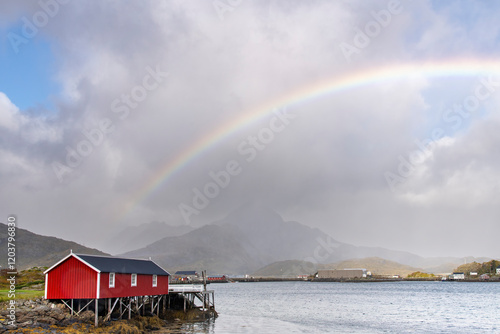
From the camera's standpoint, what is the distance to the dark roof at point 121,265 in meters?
48.1

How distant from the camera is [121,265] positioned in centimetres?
5272

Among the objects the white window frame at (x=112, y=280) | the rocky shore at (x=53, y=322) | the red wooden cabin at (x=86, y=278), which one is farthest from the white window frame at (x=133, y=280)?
the rocky shore at (x=53, y=322)

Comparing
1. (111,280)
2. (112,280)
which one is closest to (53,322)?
(111,280)

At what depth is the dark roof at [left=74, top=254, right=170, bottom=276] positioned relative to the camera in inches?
1892

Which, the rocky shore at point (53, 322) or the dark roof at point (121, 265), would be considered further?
the dark roof at point (121, 265)

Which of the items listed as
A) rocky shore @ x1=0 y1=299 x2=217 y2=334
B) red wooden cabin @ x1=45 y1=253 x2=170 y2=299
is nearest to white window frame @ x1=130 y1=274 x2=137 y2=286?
red wooden cabin @ x1=45 y1=253 x2=170 y2=299

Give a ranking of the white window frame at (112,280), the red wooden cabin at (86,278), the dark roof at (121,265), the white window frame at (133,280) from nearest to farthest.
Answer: the red wooden cabin at (86,278), the dark roof at (121,265), the white window frame at (112,280), the white window frame at (133,280)

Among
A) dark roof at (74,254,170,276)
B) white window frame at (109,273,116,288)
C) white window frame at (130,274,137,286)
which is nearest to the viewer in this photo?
dark roof at (74,254,170,276)

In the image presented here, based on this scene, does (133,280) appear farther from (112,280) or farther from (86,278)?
(86,278)

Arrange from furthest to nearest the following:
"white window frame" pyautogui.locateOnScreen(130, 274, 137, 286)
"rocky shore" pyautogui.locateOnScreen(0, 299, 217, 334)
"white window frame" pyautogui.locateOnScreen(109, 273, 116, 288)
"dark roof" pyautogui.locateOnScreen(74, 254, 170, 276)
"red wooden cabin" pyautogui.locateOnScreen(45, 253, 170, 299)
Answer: "white window frame" pyautogui.locateOnScreen(130, 274, 137, 286)
"white window frame" pyautogui.locateOnScreen(109, 273, 116, 288)
"dark roof" pyautogui.locateOnScreen(74, 254, 170, 276)
"red wooden cabin" pyautogui.locateOnScreen(45, 253, 170, 299)
"rocky shore" pyautogui.locateOnScreen(0, 299, 217, 334)

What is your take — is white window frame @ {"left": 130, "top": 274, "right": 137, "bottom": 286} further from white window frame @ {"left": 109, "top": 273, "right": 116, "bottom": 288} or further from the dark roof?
white window frame @ {"left": 109, "top": 273, "right": 116, "bottom": 288}

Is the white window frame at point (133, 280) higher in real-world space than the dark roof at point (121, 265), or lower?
lower

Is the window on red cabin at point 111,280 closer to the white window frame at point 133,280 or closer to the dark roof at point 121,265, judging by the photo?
the dark roof at point 121,265

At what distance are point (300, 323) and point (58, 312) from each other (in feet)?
123
